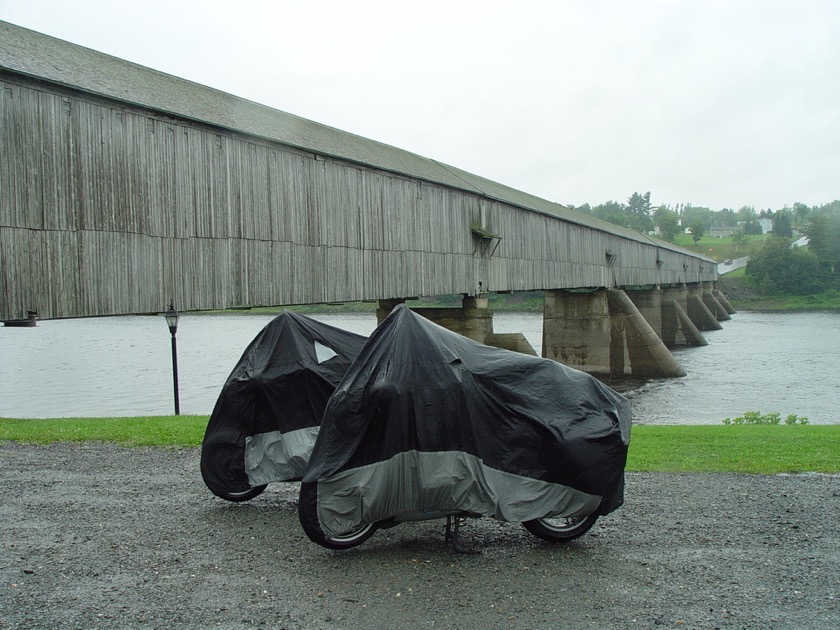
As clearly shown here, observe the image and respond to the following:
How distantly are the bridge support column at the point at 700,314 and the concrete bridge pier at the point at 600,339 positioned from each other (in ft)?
112

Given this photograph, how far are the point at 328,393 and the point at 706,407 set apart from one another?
72.8ft

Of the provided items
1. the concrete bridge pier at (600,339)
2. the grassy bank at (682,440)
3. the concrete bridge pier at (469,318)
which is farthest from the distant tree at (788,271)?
the grassy bank at (682,440)

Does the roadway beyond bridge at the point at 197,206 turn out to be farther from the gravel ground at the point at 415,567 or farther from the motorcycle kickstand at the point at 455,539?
the motorcycle kickstand at the point at 455,539

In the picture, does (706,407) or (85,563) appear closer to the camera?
(85,563)

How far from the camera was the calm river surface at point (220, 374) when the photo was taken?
1019 inches

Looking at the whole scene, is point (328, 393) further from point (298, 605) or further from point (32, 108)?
point (32, 108)

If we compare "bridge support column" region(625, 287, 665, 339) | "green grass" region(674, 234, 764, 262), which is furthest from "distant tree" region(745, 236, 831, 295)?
"bridge support column" region(625, 287, 665, 339)

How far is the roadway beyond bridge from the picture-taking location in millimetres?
11430

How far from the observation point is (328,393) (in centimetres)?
731

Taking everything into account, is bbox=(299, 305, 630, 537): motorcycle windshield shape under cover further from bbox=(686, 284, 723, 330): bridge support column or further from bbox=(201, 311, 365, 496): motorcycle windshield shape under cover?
bbox=(686, 284, 723, 330): bridge support column

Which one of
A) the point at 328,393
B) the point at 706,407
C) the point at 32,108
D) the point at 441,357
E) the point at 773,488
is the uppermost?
the point at 32,108

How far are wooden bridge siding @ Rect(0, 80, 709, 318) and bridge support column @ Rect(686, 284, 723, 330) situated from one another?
53880mm

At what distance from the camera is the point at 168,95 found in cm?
1453

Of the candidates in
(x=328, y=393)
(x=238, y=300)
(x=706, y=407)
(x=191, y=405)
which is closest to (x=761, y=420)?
(x=706, y=407)
